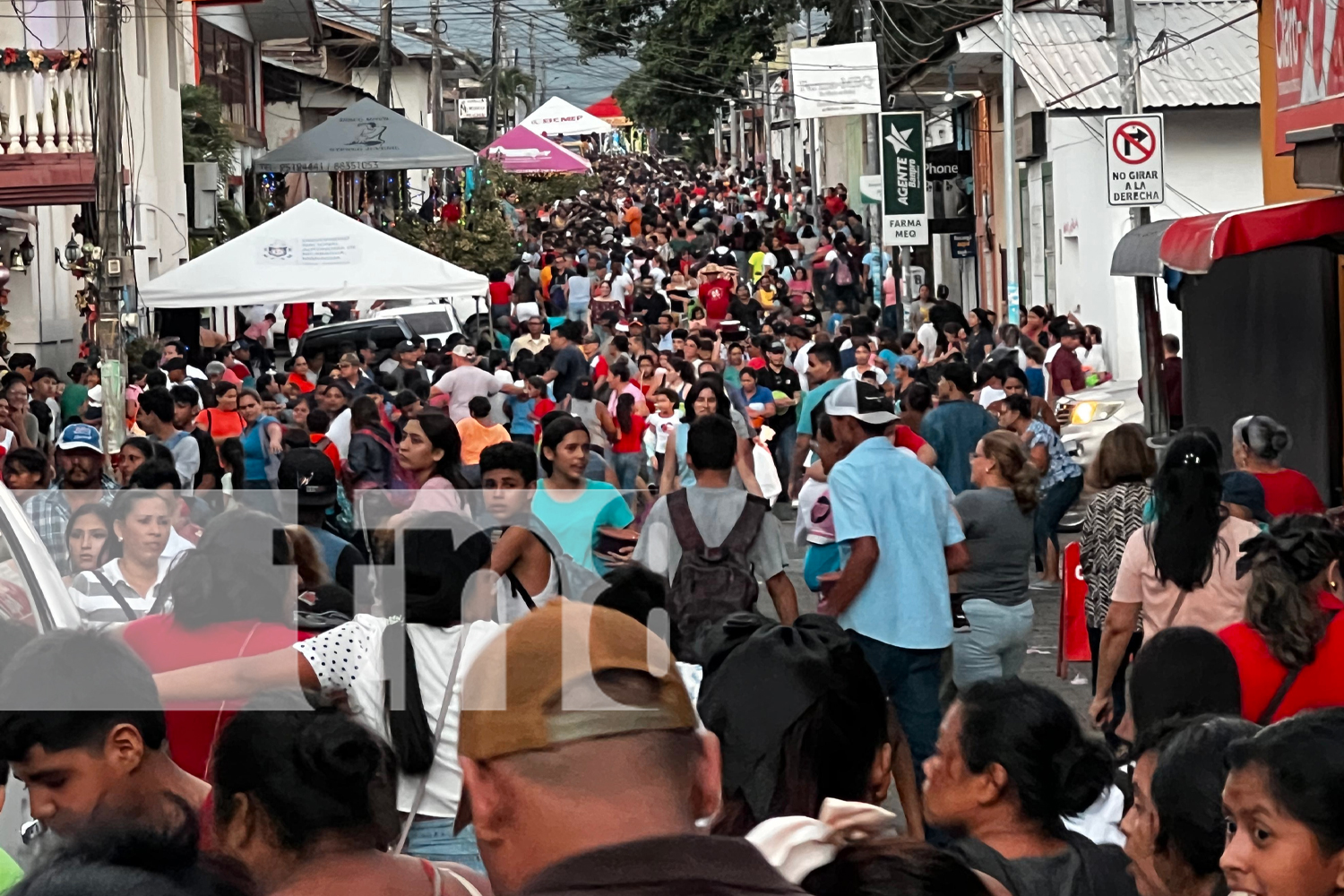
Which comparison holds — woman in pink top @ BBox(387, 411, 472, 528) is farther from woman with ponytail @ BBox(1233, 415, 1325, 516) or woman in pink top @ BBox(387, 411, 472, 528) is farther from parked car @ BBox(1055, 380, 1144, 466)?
parked car @ BBox(1055, 380, 1144, 466)

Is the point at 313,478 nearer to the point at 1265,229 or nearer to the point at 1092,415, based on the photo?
the point at 1265,229

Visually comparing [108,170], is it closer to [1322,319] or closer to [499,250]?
[1322,319]

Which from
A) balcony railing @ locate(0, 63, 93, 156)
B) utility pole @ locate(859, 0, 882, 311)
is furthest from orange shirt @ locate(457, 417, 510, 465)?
utility pole @ locate(859, 0, 882, 311)

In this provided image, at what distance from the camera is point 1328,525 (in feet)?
19.3

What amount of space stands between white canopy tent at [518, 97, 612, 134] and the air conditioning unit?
2799 cm

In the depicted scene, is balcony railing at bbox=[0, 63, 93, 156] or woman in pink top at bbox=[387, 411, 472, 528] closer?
woman in pink top at bbox=[387, 411, 472, 528]

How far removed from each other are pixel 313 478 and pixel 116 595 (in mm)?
952

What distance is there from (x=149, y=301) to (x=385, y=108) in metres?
10.6

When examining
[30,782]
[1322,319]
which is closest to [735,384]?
[1322,319]

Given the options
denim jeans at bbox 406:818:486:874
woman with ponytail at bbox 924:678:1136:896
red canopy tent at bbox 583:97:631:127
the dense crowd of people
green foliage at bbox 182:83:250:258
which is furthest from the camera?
red canopy tent at bbox 583:97:631:127

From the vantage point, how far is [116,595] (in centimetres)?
654

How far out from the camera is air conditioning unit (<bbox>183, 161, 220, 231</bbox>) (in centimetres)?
3008

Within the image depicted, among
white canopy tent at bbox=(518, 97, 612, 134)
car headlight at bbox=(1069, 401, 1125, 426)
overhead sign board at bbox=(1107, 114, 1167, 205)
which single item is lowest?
car headlight at bbox=(1069, 401, 1125, 426)

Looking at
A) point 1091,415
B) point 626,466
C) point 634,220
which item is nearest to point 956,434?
point 626,466
